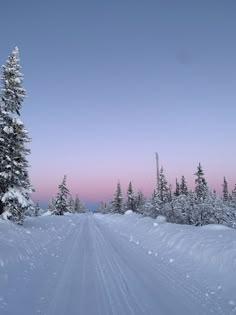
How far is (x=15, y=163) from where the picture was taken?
20922 millimetres

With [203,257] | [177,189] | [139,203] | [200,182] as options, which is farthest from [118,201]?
[203,257]

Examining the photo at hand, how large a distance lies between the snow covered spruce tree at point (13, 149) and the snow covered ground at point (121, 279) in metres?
7.12

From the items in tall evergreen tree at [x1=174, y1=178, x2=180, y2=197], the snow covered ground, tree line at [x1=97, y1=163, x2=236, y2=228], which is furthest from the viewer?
tall evergreen tree at [x1=174, y1=178, x2=180, y2=197]

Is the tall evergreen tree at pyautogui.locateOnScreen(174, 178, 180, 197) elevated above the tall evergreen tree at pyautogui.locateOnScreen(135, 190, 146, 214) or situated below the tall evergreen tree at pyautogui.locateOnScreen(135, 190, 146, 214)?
above

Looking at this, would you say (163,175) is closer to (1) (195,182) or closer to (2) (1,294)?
(1) (195,182)

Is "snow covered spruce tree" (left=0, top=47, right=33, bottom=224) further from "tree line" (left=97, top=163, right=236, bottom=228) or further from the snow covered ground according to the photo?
"tree line" (left=97, top=163, right=236, bottom=228)

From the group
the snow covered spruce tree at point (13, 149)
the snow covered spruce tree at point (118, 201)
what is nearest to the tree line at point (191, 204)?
the snow covered spruce tree at point (118, 201)

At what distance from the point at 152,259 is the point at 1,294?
20.7ft

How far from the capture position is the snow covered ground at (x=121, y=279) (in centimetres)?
627

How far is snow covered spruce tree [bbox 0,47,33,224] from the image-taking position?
20547mm

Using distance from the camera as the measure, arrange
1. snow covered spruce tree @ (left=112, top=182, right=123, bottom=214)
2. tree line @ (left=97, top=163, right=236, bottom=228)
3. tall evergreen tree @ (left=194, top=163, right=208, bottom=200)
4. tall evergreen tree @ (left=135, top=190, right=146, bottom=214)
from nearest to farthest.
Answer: tree line @ (left=97, top=163, right=236, bottom=228) < tall evergreen tree @ (left=194, top=163, right=208, bottom=200) < snow covered spruce tree @ (left=112, top=182, right=123, bottom=214) < tall evergreen tree @ (left=135, top=190, right=146, bottom=214)

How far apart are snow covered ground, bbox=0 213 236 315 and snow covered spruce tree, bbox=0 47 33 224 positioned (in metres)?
7.12

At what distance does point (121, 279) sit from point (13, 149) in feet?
50.1

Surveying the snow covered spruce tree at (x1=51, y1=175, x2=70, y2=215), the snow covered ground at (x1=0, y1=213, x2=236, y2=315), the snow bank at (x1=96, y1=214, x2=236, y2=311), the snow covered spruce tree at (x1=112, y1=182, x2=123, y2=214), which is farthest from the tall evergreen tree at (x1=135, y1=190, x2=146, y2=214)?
the snow covered ground at (x1=0, y1=213, x2=236, y2=315)
